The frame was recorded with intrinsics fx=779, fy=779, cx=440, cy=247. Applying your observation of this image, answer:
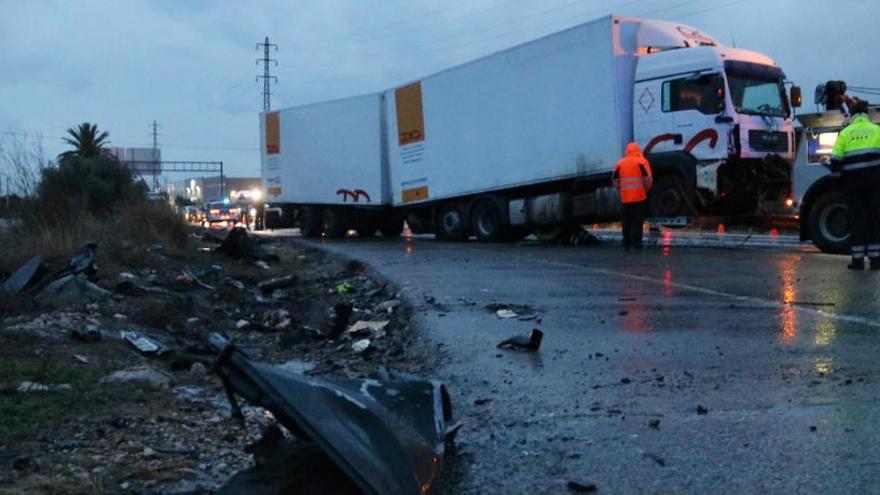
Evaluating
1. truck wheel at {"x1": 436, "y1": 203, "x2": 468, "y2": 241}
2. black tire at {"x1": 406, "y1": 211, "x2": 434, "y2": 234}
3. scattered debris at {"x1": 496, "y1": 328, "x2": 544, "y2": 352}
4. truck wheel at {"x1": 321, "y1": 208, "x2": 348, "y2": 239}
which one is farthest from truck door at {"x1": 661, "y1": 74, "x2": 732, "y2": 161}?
truck wheel at {"x1": 321, "y1": 208, "x2": 348, "y2": 239}

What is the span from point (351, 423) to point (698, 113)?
12.0 metres

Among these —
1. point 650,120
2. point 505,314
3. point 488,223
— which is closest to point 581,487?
point 505,314

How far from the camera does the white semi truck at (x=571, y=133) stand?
13328 millimetres

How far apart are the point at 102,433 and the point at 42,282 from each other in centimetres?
518

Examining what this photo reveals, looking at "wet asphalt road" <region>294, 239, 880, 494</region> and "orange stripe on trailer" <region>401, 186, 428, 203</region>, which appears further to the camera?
"orange stripe on trailer" <region>401, 186, 428, 203</region>

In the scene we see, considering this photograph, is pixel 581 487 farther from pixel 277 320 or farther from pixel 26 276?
pixel 26 276

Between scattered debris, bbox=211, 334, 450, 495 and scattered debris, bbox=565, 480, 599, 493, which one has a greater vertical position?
scattered debris, bbox=211, 334, 450, 495

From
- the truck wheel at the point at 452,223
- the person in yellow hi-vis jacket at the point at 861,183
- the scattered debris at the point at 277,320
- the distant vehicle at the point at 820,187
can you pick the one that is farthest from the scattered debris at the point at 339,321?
the truck wheel at the point at 452,223

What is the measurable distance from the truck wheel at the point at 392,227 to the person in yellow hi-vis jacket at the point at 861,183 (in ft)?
49.7

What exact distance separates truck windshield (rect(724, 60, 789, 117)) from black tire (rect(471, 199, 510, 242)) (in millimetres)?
5696

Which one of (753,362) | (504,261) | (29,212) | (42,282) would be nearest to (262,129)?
(29,212)

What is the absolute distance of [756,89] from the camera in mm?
13562

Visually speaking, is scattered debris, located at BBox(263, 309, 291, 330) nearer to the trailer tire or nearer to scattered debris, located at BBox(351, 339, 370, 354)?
scattered debris, located at BBox(351, 339, 370, 354)

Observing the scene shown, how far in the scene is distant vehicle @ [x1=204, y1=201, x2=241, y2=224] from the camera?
4503cm
